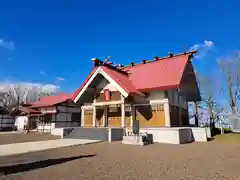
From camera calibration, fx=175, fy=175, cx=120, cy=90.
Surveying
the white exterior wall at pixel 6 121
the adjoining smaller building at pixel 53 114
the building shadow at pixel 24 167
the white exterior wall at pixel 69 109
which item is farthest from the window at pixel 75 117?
the building shadow at pixel 24 167

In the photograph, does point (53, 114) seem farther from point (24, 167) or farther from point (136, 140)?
point (24, 167)

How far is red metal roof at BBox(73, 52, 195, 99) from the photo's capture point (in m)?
14.4

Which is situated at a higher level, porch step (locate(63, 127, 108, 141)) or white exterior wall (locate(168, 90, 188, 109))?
white exterior wall (locate(168, 90, 188, 109))

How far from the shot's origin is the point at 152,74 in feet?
55.3

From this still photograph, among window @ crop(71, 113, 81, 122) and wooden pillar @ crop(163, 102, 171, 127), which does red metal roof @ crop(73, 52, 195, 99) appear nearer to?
wooden pillar @ crop(163, 102, 171, 127)

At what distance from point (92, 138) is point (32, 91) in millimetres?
66026

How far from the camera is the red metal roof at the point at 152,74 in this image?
14.4 m

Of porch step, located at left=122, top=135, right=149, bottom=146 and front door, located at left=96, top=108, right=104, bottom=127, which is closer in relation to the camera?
porch step, located at left=122, top=135, right=149, bottom=146

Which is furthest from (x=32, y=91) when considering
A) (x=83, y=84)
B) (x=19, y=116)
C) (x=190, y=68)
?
(x=190, y=68)

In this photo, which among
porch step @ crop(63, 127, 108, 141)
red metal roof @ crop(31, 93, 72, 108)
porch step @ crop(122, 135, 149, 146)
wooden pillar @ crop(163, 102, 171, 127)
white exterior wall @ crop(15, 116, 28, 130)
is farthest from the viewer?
white exterior wall @ crop(15, 116, 28, 130)

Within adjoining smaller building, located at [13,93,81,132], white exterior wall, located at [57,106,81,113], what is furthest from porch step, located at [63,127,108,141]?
white exterior wall, located at [57,106,81,113]

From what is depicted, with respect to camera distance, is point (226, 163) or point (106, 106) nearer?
point (226, 163)

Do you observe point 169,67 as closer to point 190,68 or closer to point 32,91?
point 190,68

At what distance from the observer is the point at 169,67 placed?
1683cm
